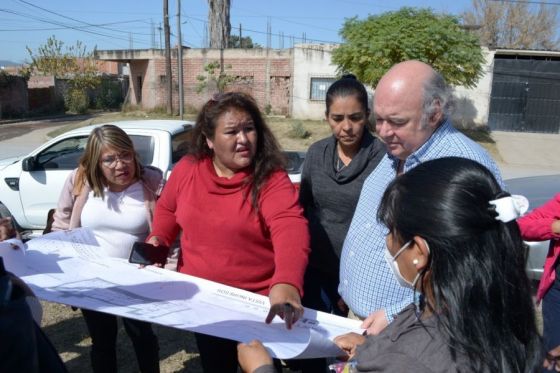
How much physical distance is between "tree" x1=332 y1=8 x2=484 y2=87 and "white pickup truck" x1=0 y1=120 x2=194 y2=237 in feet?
39.7

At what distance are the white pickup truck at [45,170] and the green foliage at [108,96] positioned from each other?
91.5ft

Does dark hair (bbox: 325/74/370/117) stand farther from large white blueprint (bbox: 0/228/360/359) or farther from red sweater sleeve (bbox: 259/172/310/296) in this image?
large white blueprint (bbox: 0/228/360/359)

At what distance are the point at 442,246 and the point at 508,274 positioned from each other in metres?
0.16

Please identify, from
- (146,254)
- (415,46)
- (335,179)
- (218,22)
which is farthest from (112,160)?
(218,22)

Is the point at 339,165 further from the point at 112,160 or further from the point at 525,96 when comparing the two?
the point at 525,96

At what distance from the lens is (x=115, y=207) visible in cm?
275

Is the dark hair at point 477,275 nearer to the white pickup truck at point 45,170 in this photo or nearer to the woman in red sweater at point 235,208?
the woman in red sweater at point 235,208

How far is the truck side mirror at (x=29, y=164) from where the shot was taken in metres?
5.61

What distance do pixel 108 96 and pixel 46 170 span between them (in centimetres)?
2880

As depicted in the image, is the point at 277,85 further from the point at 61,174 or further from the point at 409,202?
the point at 409,202

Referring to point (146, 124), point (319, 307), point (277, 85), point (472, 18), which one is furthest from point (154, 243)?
point (472, 18)

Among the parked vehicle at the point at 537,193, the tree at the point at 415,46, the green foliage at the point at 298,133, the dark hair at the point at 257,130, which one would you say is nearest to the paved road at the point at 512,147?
the tree at the point at 415,46

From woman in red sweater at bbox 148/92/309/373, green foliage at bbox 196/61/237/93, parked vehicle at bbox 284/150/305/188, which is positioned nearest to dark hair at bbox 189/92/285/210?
woman in red sweater at bbox 148/92/309/373

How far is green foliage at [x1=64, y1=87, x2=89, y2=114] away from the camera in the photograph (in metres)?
30.1
